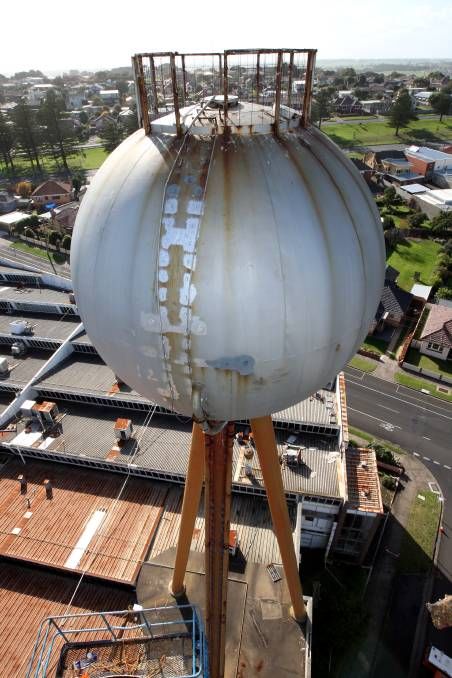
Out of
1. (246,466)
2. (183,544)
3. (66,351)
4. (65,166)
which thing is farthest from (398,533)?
(65,166)

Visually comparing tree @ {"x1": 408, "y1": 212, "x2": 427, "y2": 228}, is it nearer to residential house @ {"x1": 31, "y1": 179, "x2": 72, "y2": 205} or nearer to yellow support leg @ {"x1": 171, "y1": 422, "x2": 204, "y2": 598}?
residential house @ {"x1": 31, "y1": 179, "x2": 72, "y2": 205}

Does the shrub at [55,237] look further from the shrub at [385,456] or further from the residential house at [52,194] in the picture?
the shrub at [385,456]

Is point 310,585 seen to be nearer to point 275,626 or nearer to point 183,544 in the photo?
point 275,626

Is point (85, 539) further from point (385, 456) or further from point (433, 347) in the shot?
point (433, 347)

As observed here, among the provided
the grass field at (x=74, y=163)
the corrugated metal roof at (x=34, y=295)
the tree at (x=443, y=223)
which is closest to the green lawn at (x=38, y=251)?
the corrugated metal roof at (x=34, y=295)

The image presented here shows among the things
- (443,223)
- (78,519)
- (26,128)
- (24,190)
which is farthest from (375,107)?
(78,519)
